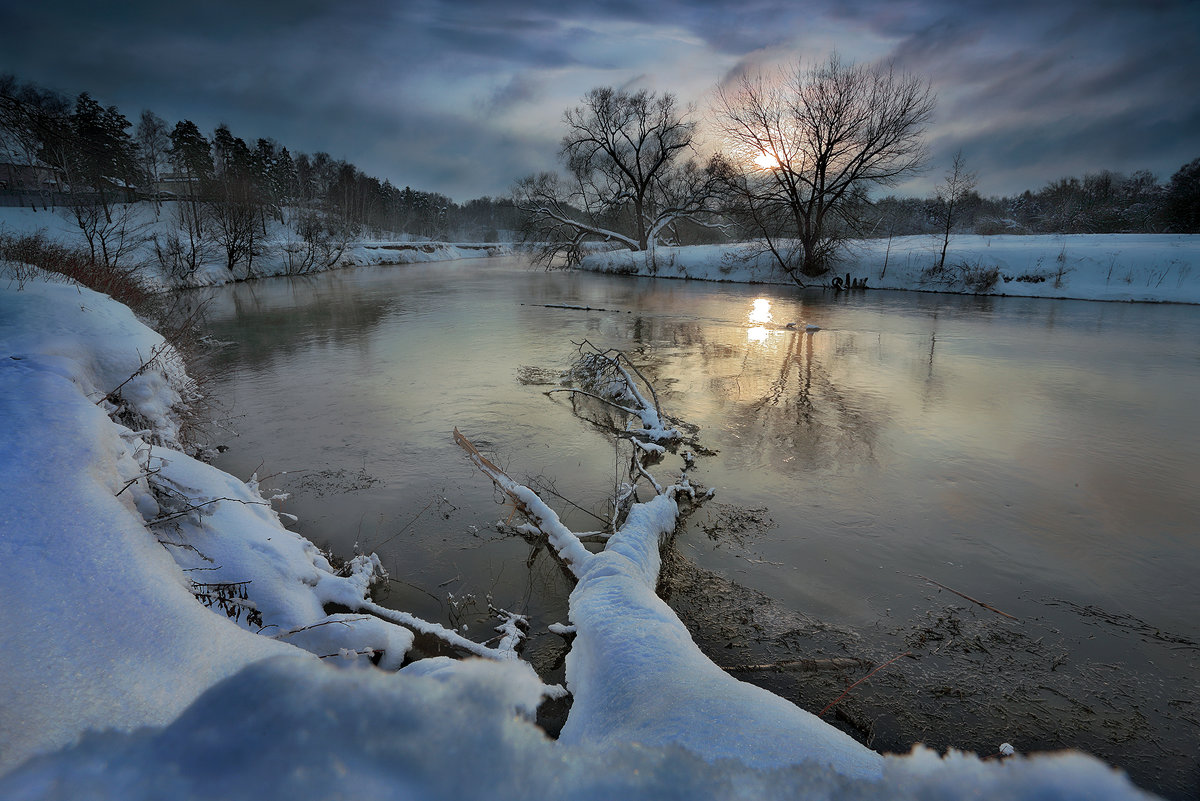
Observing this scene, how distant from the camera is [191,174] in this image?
60.4 m

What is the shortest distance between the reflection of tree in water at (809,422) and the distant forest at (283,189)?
305 inches

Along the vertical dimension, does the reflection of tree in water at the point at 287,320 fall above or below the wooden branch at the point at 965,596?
above

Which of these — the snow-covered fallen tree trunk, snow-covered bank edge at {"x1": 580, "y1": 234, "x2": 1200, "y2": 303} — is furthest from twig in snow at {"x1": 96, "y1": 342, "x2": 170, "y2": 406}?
snow-covered bank edge at {"x1": 580, "y1": 234, "x2": 1200, "y2": 303}

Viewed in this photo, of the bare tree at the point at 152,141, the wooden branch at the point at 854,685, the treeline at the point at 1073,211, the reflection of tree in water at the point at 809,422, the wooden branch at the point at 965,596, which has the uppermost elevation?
the bare tree at the point at 152,141

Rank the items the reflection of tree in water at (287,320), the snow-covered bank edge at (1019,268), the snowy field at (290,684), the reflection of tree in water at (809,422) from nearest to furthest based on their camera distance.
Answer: the snowy field at (290,684) → the reflection of tree in water at (809,422) → the reflection of tree in water at (287,320) → the snow-covered bank edge at (1019,268)

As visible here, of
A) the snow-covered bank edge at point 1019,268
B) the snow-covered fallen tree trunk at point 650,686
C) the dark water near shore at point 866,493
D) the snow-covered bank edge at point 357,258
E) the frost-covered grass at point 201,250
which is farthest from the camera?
the snow-covered bank edge at point 357,258

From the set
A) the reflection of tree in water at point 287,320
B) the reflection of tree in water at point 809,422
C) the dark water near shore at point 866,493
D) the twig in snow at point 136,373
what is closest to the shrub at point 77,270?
the reflection of tree in water at point 287,320

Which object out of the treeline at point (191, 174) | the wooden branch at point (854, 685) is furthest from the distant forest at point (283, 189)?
the wooden branch at point (854, 685)

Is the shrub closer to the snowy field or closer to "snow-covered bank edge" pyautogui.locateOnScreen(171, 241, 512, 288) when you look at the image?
the snowy field

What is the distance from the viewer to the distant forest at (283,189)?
2278cm

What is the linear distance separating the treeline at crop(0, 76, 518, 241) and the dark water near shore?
151 inches

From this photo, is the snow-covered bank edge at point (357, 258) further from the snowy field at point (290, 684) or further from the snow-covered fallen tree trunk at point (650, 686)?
the snow-covered fallen tree trunk at point (650, 686)

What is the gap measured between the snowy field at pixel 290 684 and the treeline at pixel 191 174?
6.22ft

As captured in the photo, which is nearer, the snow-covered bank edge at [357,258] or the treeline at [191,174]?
the treeline at [191,174]
